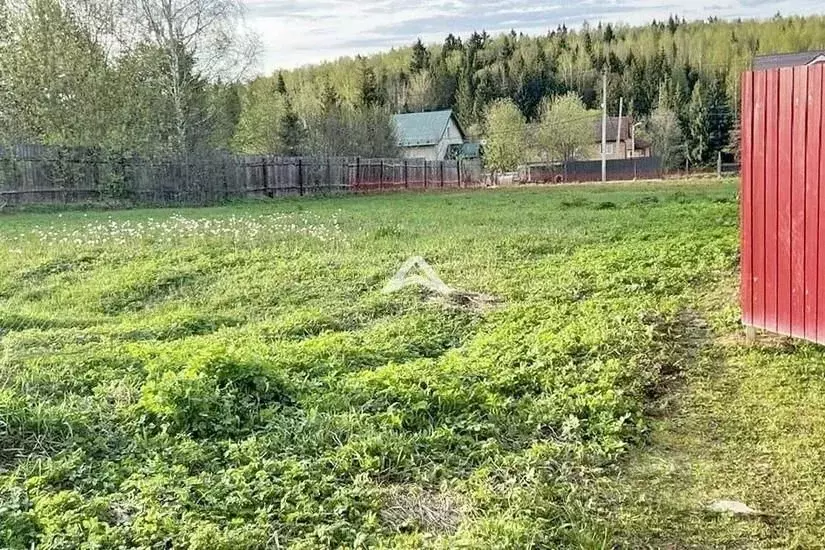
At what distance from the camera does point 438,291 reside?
5309 mm

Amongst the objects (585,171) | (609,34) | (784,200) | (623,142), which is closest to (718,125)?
(623,142)

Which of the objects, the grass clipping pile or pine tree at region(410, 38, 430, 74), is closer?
the grass clipping pile

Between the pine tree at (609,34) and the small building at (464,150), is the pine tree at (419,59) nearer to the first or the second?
the pine tree at (609,34)

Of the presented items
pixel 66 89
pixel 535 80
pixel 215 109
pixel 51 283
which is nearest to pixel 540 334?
pixel 51 283

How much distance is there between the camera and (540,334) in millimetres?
4082

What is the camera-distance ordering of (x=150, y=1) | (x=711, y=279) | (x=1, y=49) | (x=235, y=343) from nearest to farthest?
1. (x=235, y=343)
2. (x=711, y=279)
3. (x=1, y=49)
4. (x=150, y=1)

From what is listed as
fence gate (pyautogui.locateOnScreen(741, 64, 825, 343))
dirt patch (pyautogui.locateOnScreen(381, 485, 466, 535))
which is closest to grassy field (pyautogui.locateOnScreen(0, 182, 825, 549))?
dirt patch (pyautogui.locateOnScreen(381, 485, 466, 535))

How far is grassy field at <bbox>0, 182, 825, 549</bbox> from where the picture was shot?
2164mm

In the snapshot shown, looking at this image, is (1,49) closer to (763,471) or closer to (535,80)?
(763,471)

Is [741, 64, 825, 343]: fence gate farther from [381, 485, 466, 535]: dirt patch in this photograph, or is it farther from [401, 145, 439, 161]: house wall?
[401, 145, 439, 161]: house wall

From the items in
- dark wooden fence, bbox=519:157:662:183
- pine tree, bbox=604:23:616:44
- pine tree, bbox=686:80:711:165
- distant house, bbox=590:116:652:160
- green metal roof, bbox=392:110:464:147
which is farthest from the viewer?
pine tree, bbox=604:23:616:44

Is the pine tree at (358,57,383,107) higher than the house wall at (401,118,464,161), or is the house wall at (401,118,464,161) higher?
the pine tree at (358,57,383,107)

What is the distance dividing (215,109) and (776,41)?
5145cm

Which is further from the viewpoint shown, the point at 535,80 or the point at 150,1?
the point at 535,80
